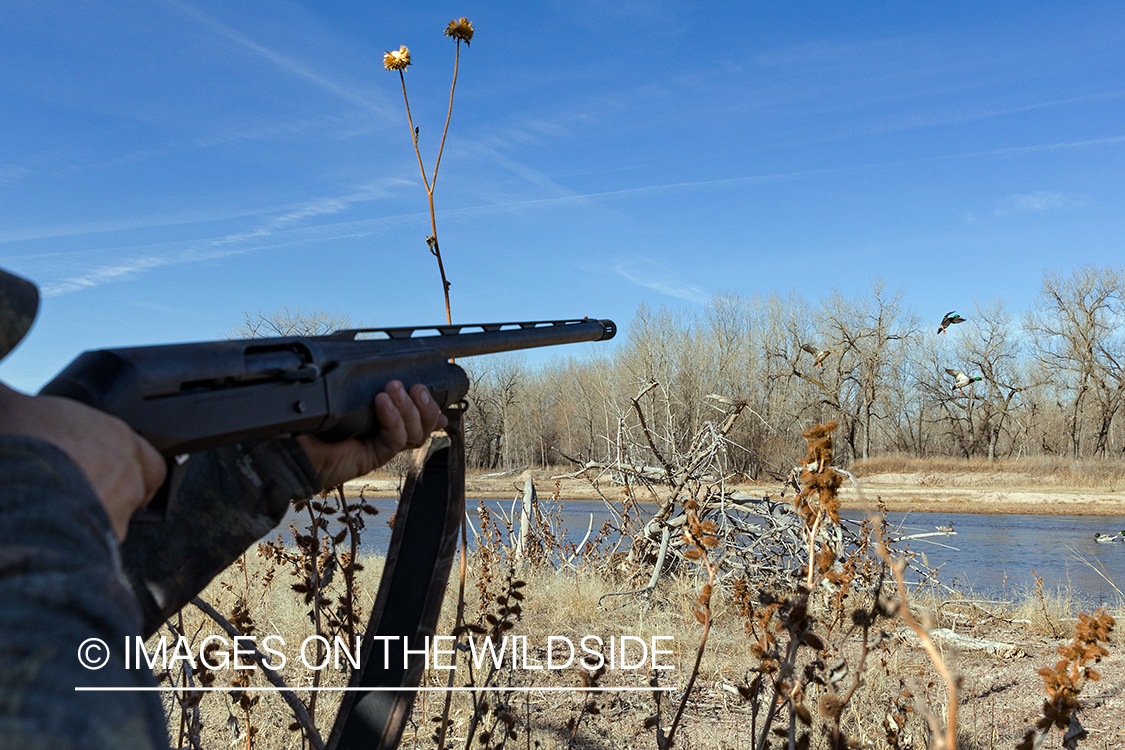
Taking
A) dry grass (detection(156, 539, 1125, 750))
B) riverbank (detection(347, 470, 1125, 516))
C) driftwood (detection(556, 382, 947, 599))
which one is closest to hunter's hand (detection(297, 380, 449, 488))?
dry grass (detection(156, 539, 1125, 750))

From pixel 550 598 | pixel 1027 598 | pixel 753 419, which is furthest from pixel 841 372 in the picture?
pixel 550 598

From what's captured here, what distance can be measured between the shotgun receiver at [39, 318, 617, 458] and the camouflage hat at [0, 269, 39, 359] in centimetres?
25

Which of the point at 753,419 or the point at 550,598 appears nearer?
the point at 550,598

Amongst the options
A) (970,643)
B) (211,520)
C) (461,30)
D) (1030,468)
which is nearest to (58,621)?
(211,520)

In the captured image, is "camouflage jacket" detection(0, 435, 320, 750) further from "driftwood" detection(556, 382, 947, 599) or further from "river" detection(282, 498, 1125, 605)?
"river" detection(282, 498, 1125, 605)

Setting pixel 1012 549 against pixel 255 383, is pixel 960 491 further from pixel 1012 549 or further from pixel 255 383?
pixel 255 383

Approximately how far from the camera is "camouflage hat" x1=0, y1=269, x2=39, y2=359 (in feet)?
2.69

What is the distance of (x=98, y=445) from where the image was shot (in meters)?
0.88

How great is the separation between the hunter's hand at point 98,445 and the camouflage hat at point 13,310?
50mm

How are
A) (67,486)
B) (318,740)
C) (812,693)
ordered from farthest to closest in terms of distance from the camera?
(812,693)
(318,740)
(67,486)

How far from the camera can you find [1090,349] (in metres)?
Result: 38.1

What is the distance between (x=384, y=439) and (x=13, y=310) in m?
1.23

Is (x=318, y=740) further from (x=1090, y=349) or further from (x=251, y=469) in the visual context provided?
(x=1090, y=349)

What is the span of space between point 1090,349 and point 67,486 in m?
46.1
